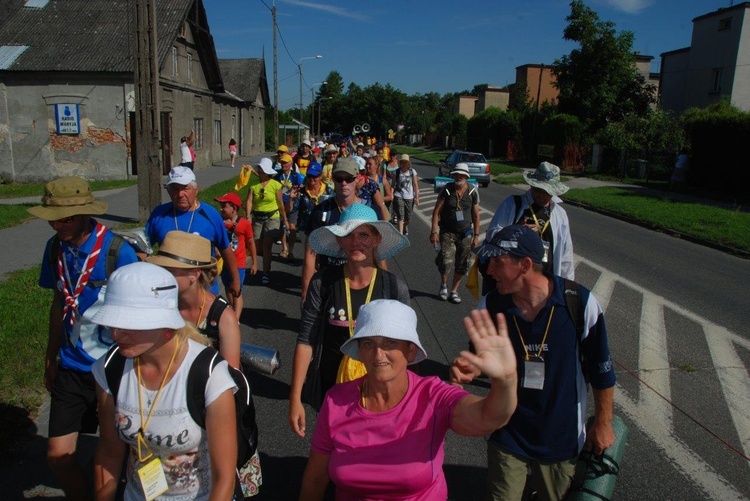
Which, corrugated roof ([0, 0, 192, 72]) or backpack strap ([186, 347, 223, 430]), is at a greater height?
corrugated roof ([0, 0, 192, 72])

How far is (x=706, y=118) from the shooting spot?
24812mm

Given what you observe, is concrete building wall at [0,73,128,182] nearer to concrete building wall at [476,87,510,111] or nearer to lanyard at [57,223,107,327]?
lanyard at [57,223,107,327]

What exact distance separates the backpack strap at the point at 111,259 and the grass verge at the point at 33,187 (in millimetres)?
17640

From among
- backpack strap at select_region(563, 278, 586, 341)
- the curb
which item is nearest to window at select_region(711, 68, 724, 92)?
the curb

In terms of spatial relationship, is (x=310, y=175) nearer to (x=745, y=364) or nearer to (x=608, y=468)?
(x=745, y=364)

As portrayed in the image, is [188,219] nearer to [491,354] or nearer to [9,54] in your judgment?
[491,354]

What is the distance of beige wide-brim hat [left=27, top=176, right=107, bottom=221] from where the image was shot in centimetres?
339

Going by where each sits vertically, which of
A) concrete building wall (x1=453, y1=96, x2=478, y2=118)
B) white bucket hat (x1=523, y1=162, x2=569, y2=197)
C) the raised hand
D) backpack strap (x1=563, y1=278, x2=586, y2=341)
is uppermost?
concrete building wall (x1=453, y1=96, x2=478, y2=118)

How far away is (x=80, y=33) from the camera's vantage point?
2489 cm

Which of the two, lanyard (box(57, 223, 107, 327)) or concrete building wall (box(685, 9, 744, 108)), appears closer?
lanyard (box(57, 223, 107, 327))

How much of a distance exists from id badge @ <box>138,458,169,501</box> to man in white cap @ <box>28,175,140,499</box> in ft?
3.92

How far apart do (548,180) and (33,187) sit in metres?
22.1

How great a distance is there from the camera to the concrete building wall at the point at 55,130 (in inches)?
926

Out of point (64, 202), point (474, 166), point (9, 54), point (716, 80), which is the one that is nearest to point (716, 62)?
point (716, 80)
